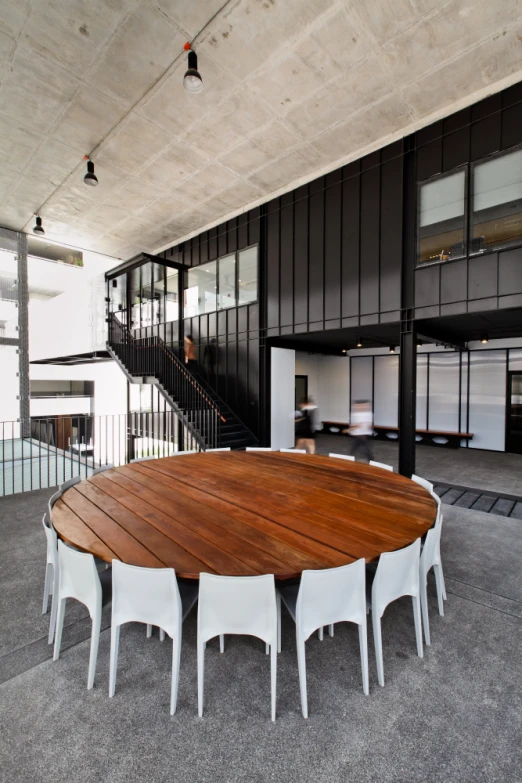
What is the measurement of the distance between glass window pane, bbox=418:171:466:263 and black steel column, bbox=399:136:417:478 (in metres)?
0.17

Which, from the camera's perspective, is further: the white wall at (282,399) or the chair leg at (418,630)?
the white wall at (282,399)

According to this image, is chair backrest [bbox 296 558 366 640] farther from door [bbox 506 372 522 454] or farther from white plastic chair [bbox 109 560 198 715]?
door [bbox 506 372 522 454]

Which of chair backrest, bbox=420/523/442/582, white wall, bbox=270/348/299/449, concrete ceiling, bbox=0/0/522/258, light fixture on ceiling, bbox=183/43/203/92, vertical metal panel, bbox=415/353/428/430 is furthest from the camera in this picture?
vertical metal panel, bbox=415/353/428/430

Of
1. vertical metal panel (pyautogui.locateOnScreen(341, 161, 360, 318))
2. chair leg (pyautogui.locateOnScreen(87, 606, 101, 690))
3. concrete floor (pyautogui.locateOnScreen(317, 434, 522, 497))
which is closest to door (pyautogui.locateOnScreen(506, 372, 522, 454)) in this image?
concrete floor (pyautogui.locateOnScreen(317, 434, 522, 497))

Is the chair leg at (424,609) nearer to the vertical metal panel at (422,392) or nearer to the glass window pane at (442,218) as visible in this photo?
the glass window pane at (442,218)

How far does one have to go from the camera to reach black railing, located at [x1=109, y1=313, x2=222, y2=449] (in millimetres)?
7547

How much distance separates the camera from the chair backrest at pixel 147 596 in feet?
5.76

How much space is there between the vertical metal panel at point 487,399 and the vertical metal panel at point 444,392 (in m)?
0.36

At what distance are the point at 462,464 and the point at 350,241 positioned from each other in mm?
5207

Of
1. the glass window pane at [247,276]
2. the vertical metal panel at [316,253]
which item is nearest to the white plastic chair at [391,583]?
the vertical metal panel at [316,253]

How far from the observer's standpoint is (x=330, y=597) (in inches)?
71.7

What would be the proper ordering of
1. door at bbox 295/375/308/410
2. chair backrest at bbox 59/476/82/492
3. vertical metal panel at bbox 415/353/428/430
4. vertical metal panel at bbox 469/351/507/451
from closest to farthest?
chair backrest at bbox 59/476/82/492 → vertical metal panel at bbox 469/351/507/451 → vertical metal panel at bbox 415/353/428/430 → door at bbox 295/375/308/410

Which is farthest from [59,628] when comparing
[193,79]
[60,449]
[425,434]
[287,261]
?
[425,434]

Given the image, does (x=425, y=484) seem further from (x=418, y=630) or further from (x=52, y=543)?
(x=52, y=543)
